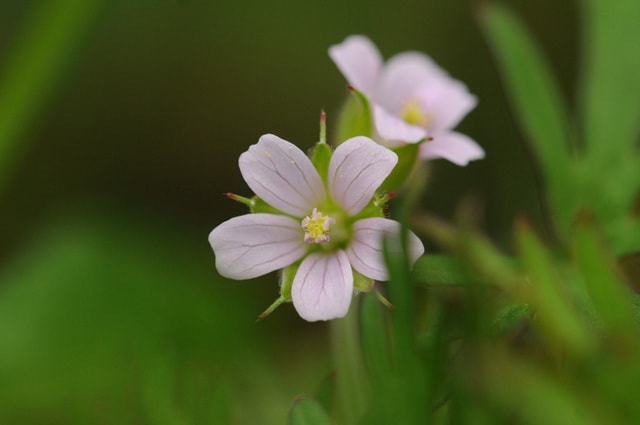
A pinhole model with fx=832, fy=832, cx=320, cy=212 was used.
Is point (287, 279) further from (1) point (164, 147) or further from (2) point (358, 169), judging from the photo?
(1) point (164, 147)

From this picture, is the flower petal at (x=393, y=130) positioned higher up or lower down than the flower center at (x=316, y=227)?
higher up

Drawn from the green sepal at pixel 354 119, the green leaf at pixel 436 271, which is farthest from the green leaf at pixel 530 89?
the green leaf at pixel 436 271

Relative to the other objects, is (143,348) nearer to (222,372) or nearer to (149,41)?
(222,372)

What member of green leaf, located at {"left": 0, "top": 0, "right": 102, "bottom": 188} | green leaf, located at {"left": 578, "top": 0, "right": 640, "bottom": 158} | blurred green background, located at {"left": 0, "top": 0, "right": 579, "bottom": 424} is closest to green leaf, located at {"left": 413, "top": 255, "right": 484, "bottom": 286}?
green leaf, located at {"left": 578, "top": 0, "right": 640, "bottom": 158}

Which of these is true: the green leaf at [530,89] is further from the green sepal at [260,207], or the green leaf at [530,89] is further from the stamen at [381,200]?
the green sepal at [260,207]

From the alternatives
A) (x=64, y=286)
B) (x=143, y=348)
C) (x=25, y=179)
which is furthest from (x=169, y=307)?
(x=143, y=348)

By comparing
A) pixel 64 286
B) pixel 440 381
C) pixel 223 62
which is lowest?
pixel 440 381
